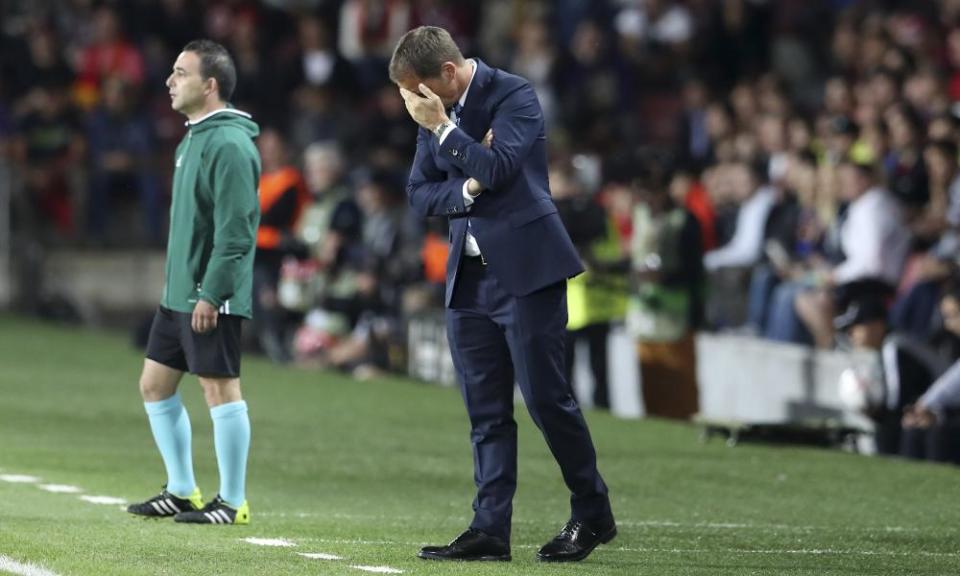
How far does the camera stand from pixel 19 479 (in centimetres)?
1130

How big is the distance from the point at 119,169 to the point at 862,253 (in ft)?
38.0

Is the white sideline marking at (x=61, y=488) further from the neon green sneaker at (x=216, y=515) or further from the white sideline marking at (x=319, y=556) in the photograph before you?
the white sideline marking at (x=319, y=556)

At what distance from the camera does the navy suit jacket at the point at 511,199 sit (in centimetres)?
855

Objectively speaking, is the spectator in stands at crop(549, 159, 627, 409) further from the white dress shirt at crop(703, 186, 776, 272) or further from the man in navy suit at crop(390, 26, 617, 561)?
the man in navy suit at crop(390, 26, 617, 561)

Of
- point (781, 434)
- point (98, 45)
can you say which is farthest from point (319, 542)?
point (98, 45)

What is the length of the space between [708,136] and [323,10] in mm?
6740

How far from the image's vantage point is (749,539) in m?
9.83

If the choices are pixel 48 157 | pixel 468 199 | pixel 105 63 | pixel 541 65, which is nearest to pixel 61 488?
pixel 468 199

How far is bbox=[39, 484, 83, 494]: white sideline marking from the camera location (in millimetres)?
10867

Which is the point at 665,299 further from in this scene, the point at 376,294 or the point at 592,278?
the point at 376,294

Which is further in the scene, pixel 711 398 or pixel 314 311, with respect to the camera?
pixel 314 311

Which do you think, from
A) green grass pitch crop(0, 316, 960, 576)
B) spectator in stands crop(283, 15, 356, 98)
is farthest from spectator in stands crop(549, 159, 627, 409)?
spectator in stands crop(283, 15, 356, 98)

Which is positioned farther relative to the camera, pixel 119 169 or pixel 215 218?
pixel 119 169

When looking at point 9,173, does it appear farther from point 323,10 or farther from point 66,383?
point 66,383
